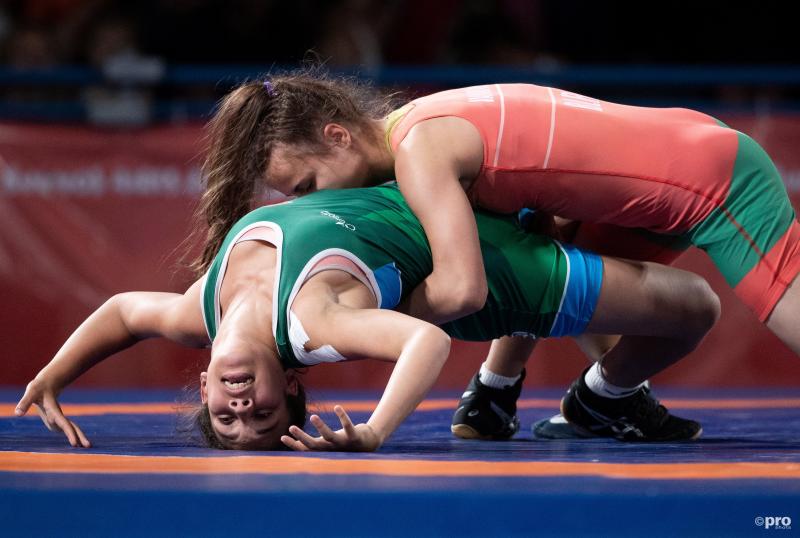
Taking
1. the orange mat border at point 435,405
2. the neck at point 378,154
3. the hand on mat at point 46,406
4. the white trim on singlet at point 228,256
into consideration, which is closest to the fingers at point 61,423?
the hand on mat at point 46,406

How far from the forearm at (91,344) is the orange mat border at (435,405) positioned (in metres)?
0.68

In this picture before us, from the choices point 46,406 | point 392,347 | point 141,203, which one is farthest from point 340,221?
point 141,203

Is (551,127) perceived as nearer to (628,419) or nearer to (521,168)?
(521,168)

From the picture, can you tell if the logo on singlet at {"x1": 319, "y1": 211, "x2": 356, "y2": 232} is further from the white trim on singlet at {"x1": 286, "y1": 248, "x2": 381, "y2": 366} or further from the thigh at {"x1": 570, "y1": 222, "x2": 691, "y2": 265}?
the thigh at {"x1": 570, "y1": 222, "x2": 691, "y2": 265}

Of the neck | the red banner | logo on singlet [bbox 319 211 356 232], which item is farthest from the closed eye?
the red banner

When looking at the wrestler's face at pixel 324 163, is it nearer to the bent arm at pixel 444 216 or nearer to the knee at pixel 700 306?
the bent arm at pixel 444 216

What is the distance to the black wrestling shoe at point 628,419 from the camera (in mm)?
2723

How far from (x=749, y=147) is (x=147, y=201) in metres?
2.64

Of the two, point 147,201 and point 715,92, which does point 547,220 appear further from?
point 715,92

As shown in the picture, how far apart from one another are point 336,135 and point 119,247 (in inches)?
85.0

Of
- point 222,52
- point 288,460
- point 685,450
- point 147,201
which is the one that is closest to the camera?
point 288,460

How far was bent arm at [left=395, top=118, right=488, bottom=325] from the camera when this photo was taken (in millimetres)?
2336

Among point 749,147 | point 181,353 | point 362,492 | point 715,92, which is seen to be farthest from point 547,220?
point 715,92

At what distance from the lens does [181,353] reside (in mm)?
4582
